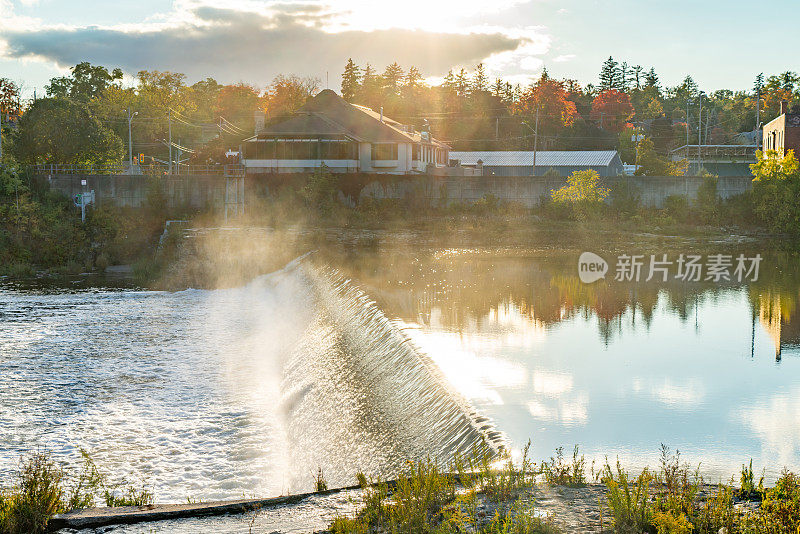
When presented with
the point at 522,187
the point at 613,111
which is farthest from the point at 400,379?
the point at 613,111

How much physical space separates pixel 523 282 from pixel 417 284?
3.81m

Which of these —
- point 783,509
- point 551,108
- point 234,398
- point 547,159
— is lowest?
point 234,398

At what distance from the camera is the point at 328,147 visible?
57406 millimetres

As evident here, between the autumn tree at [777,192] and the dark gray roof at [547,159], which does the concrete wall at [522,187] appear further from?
the dark gray roof at [547,159]

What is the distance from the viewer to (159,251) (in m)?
41.1

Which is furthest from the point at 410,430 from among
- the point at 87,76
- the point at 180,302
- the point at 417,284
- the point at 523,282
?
the point at 87,76

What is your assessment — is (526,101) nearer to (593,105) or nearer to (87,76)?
(593,105)

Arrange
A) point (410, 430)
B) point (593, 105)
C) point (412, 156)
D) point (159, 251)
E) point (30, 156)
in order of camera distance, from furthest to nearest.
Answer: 1. point (593, 105)
2. point (412, 156)
3. point (30, 156)
4. point (159, 251)
5. point (410, 430)

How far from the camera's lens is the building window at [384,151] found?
58969 mm

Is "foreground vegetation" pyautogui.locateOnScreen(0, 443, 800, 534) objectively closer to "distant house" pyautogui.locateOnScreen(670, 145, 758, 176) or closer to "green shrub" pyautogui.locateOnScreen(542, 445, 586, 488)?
"green shrub" pyautogui.locateOnScreen(542, 445, 586, 488)

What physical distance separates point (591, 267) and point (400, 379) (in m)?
19.4

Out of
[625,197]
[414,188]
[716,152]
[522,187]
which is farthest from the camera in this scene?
[716,152]

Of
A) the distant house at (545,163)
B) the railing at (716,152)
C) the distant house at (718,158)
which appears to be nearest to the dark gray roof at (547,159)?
the distant house at (545,163)

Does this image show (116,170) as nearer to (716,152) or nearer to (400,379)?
(400,379)
